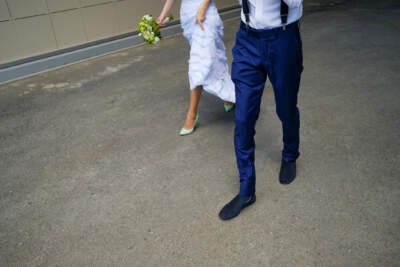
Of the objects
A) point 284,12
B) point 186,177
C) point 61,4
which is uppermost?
point 284,12

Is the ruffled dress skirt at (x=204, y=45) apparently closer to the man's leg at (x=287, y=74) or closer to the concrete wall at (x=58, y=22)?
the man's leg at (x=287, y=74)

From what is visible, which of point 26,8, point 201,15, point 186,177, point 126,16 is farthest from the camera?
point 126,16

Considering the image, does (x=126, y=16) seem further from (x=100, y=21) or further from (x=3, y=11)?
(x=3, y=11)

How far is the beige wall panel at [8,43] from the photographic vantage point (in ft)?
19.1

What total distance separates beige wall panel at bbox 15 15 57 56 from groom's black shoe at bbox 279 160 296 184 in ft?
17.5

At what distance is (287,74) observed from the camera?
7.36 ft

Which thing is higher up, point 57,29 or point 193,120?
point 57,29

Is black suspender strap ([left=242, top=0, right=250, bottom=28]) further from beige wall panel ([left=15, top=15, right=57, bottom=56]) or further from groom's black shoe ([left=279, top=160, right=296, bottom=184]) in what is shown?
beige wall panel ([left=15, top=15, right=57, bottom=56])

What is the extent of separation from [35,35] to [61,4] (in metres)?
0.79

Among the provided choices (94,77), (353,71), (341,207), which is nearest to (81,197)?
(341,207)

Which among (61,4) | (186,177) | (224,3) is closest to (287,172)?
(186,177)

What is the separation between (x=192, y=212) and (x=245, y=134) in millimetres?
696

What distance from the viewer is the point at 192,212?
2502 millimetres

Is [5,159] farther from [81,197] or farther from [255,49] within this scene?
[255,49]
